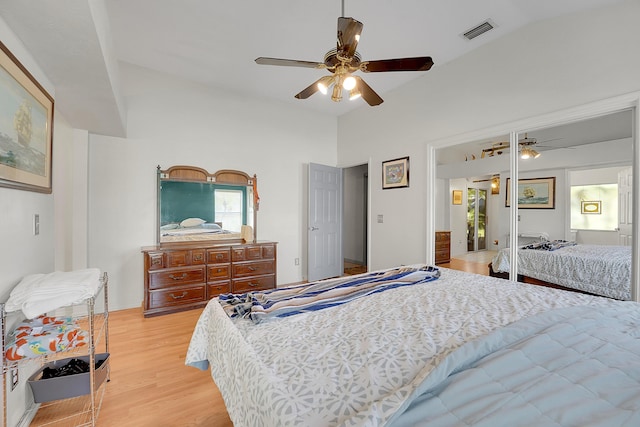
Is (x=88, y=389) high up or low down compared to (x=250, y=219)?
down

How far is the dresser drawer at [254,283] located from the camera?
3848mm

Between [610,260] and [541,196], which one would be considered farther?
[541,196]

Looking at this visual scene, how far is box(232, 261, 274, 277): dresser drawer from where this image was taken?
385 centimetres

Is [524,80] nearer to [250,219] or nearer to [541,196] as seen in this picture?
[541,196]

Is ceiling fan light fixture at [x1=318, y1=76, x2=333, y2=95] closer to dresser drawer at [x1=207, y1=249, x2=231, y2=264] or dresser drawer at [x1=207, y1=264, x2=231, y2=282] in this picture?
dresser drawer at [x1=207, y1=249, x2=231, y2=264]

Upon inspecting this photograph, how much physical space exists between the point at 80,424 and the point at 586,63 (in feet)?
14.9

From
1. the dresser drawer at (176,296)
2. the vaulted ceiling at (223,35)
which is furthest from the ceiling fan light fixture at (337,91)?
the dresser drawer at (176,296)

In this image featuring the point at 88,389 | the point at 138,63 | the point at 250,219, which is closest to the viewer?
the point at 88,389

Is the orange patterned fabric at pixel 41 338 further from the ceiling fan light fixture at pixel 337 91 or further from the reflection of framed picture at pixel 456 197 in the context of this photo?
the reflection of framed picture at pixel 456 197

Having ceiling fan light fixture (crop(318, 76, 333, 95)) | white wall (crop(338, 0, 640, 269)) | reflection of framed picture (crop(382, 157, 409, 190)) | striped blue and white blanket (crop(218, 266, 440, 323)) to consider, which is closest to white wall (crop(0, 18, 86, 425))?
striped blue and white blanket (crop(218, 266, 440, 323))

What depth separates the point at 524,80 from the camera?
2.78m

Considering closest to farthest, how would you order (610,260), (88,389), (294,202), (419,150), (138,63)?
(88,389) < (610,260) < (138,63) < (419,150) < (294,202)

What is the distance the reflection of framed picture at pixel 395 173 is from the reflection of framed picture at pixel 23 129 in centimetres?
371

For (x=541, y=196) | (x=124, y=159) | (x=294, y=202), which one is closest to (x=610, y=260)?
(x=541, y=196)
